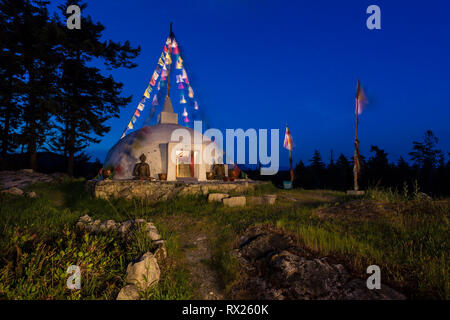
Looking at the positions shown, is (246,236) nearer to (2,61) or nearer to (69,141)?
(69,141)

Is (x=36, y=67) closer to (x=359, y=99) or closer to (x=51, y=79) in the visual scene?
(x=51, y=79)

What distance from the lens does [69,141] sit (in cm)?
1673

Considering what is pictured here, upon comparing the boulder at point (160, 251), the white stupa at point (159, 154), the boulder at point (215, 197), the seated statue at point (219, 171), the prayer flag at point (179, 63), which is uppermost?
the prayer flag at point (179, 63)

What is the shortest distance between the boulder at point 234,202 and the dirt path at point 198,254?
1.67 meters

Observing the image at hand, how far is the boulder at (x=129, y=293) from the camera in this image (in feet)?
9.59

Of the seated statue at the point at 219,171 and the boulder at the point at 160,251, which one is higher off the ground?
the seated statue at the point at 219,171

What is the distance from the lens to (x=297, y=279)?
3.35m

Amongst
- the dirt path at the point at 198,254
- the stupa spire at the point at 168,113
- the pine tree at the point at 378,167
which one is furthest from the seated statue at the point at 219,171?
the pine tree at the point at 378,167

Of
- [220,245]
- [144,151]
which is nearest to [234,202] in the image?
[220,245]

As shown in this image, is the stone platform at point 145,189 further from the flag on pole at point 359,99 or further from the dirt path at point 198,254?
the flag on pole at point 359,99

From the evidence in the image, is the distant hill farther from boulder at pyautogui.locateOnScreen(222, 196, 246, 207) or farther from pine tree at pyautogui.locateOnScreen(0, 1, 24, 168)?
boulder at pyautogui.locateOnScreen(222, 196, 246, 207)

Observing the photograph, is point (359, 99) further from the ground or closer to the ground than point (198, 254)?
further from the ground

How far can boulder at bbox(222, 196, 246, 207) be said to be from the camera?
803 cm

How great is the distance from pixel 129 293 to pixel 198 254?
5.33 ft
